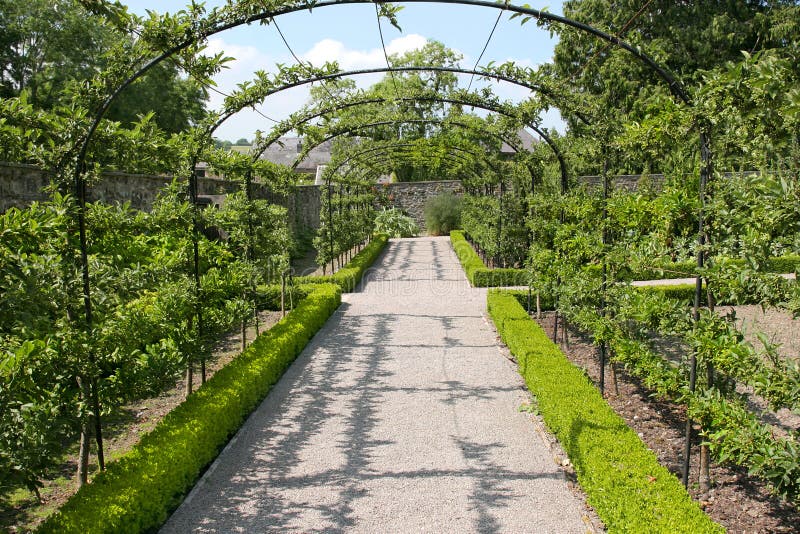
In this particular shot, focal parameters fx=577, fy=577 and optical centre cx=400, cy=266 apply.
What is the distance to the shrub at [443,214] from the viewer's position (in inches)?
963

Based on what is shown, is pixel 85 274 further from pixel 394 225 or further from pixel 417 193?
pixel 417 193

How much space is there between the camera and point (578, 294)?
19.7ft

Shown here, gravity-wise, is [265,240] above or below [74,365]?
above

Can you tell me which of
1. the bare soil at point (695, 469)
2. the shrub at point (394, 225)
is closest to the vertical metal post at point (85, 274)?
the bare soil at point (695, 469)

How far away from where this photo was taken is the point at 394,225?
24688 mm

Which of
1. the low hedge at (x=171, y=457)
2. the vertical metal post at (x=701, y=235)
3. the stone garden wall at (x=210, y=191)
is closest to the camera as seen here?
the low hedge at (x=171, y=457)

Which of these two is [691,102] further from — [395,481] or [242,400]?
[242,400]

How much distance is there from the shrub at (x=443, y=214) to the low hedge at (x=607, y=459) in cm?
1836

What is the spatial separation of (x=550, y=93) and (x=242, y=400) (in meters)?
4.92

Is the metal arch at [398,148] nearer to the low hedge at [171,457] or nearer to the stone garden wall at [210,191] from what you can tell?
the stone garden wall at [210,191]

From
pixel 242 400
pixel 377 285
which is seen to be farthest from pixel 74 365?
pixel 377 285

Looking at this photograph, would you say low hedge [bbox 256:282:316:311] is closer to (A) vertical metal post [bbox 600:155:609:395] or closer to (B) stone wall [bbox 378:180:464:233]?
(A) vertical metal post [bbox 600:155:609:395]

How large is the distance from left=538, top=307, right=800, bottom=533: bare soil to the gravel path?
880mm

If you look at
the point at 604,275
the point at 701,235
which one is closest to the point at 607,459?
the point at 701,235
